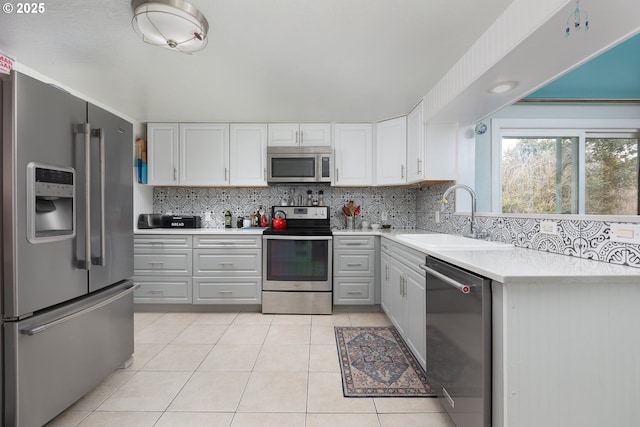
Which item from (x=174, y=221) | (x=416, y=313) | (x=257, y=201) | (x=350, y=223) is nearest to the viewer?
(x=416, y=313)

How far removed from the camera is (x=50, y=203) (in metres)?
1.42

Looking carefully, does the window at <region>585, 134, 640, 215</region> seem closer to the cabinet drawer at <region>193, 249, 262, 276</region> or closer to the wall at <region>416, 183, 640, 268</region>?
the wall at <region>416, 183, 640, 268</region>

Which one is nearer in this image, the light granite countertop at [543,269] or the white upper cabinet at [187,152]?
the light granite countertop at [543,269]

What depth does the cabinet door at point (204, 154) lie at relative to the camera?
351 cm

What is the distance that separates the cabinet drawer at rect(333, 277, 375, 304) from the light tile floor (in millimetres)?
517

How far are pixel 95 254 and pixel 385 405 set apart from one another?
1.91m

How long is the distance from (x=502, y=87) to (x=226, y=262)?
2959 millimetres

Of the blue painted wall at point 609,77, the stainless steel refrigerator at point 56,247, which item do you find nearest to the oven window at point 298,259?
the stainless steel refrigerator at point 56,247

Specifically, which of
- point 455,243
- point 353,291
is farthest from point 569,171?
point 353,291

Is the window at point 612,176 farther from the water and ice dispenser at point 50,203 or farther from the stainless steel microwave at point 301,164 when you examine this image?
the water and ice dispenser at point 50,203

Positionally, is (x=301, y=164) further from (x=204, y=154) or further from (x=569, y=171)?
(x=569, y=171)

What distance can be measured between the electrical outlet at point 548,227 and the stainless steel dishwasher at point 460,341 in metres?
0.67

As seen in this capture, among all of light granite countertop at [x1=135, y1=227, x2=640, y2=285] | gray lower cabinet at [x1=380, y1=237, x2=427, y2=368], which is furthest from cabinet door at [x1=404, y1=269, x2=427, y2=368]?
light granite countertop at [x1=135, y1=227, x2=640, y2=285]

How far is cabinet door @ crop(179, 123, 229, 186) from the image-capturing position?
138 inches
